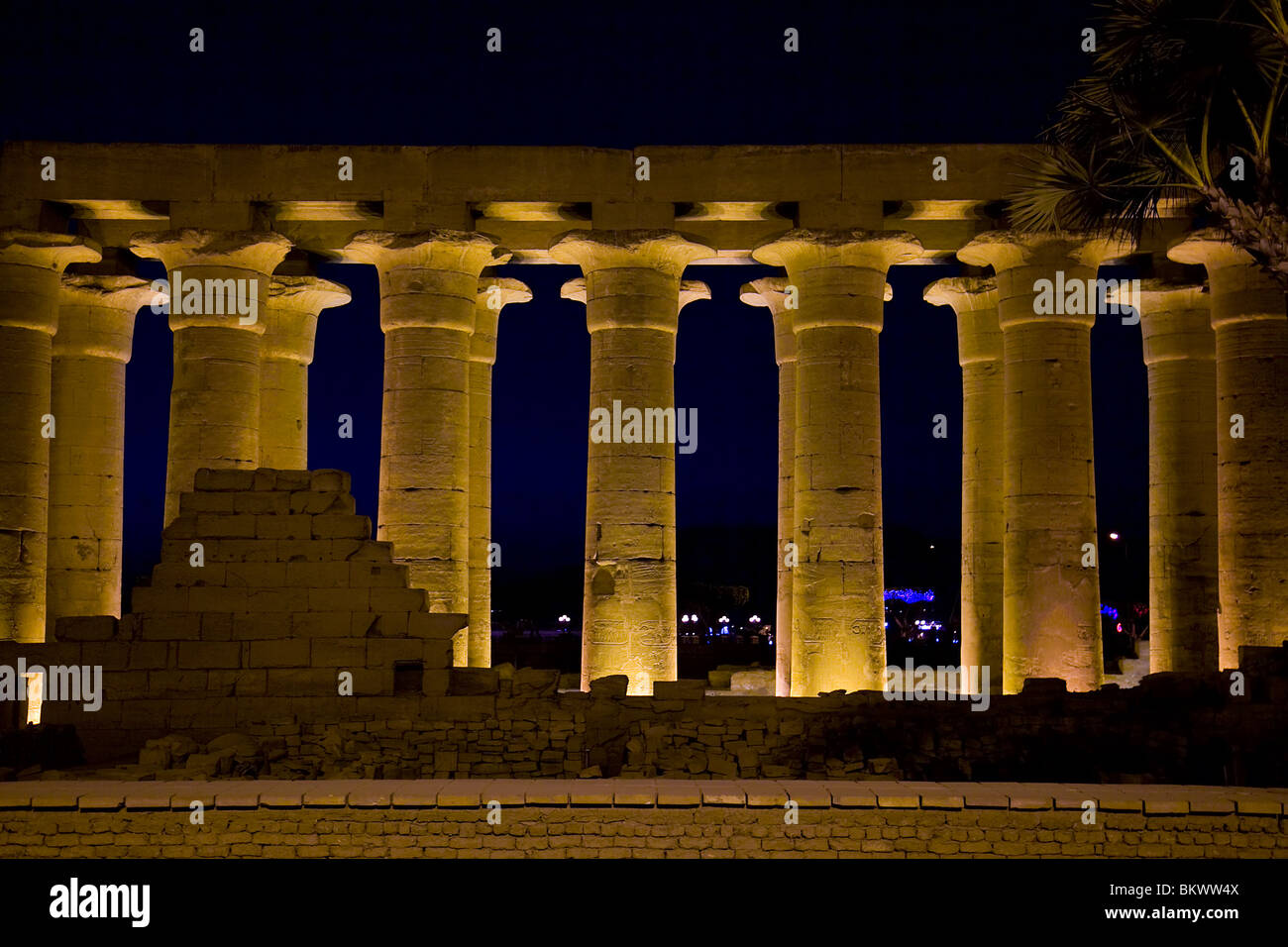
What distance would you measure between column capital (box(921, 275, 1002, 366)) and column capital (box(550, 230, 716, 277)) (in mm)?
5583

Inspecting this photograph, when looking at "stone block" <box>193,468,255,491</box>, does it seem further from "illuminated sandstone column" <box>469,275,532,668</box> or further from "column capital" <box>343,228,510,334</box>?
"illuminated sandstone column" <box>469,275,532,668</box>

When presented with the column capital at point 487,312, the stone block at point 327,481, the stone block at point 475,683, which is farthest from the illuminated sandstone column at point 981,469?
the stone block at point 327,481

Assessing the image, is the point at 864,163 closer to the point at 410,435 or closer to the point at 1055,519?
the point at 1055,519

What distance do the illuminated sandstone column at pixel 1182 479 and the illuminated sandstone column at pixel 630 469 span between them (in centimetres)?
941

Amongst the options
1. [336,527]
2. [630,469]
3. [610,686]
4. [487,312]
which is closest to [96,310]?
[487,312]

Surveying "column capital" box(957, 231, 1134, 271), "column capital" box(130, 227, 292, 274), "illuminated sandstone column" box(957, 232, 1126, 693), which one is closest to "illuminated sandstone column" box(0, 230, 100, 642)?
"column capital" box(130, 227, 292, 274)

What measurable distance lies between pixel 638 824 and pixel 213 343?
1282 cm

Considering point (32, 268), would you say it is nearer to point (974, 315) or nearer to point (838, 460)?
point (838, 460)

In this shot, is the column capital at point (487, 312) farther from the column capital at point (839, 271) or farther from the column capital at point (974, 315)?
the column capital at point (974, 315)

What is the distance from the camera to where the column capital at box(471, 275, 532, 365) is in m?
23.8

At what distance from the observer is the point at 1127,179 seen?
17.4m

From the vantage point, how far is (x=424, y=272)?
20891 mm

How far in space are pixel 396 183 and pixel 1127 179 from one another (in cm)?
1190
